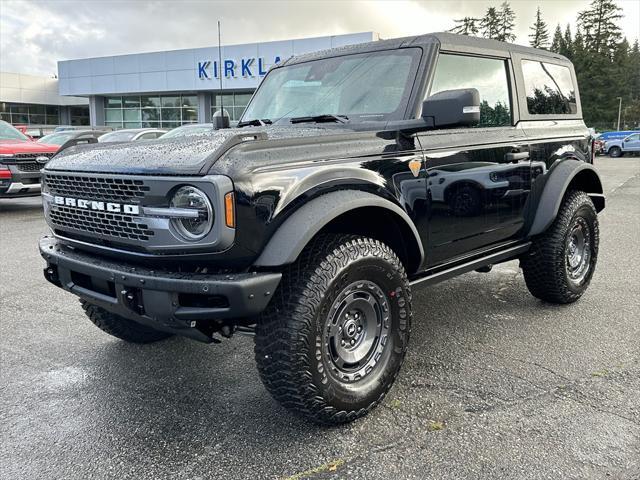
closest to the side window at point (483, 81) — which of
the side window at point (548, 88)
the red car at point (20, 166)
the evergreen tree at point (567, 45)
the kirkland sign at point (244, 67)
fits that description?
the side window at point (548, 88)

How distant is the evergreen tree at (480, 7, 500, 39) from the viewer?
6956 centimetres

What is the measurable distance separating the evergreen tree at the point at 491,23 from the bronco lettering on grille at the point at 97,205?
7395 centimetres

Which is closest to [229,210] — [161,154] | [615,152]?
[161,154]

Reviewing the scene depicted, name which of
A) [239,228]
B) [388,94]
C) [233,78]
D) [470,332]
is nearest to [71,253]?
[239,228]

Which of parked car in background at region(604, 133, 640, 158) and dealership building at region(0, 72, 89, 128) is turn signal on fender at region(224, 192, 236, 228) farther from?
dealership building at region(0, 72, 89, 128)

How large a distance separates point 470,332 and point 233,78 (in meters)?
29.6

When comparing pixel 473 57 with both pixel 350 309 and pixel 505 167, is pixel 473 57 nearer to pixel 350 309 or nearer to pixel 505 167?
pixel 505 167

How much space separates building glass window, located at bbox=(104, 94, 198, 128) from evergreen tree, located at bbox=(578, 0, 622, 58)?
176 feet

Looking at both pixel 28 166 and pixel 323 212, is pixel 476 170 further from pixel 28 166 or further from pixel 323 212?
pixel 28 166

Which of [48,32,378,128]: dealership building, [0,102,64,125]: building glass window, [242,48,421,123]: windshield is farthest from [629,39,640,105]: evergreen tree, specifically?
[242,48,421,123]: windshield

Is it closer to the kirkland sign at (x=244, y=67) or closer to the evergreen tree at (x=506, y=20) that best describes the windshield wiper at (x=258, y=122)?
the kirkland sign at (x=244, y=67)

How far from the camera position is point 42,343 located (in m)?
4.01

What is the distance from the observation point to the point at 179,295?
243cm

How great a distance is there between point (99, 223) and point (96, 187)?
0.58 feet
